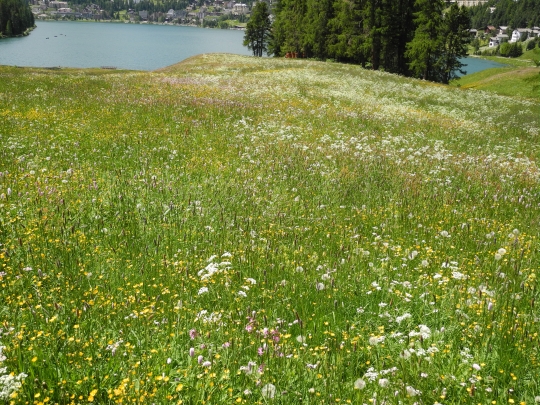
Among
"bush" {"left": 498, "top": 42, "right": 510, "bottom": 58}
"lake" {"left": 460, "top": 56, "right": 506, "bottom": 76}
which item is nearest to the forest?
"lake" {"left": 460, "top": 56, "right": 506, "bottom": 76}

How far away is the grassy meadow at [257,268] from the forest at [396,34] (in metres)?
52.8

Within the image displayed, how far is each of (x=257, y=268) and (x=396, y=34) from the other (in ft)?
225

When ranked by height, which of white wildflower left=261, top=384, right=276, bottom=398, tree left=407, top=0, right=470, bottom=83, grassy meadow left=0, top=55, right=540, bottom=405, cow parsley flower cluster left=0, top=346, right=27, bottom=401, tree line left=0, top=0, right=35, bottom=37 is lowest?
grassy meadow left=0, top=55, right=540, bottom=405

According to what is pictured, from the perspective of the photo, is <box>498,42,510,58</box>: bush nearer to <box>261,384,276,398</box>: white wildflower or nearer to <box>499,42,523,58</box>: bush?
<box>499,42,523,58</box>: bush

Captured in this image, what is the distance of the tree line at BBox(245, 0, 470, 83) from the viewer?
59312 millimetres

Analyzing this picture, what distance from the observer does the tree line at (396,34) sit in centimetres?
5931

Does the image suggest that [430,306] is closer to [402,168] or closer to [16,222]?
[16,222]

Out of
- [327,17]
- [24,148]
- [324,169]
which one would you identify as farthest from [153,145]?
[327,17]

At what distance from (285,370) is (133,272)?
273 cm

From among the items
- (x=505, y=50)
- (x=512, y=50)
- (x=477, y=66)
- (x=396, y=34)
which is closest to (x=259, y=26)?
(x=396, y=34)

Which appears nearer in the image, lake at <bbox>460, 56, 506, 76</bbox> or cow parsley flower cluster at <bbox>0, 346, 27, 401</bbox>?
cow parsley flower cluster at <bbox>0, 346, 27, 401</bbox>

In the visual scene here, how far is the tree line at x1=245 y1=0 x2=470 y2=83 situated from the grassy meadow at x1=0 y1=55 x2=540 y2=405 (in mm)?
52843

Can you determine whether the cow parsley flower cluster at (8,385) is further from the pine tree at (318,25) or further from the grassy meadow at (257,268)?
the pine tree at (318,25)

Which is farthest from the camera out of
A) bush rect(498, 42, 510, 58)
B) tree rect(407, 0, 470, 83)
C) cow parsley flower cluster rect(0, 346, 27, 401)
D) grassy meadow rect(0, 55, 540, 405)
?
bush rect(498, 42, 510, 58)
